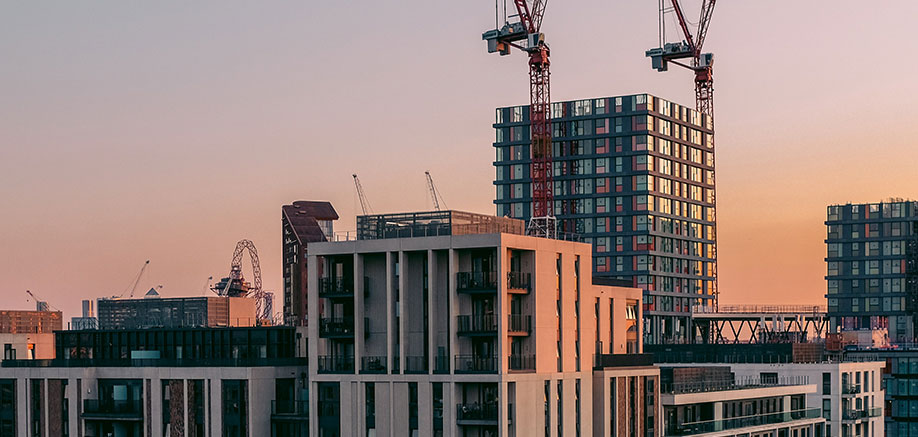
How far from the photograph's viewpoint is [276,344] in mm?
131750

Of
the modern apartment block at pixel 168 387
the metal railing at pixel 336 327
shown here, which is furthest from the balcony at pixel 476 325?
the modern apartment block at pixel 168 387

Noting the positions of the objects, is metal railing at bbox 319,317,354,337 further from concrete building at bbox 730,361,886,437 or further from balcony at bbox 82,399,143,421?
concrete building at bbox 730,361,886,437

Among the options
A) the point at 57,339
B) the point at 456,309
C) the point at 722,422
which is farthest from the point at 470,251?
the point at 57,339

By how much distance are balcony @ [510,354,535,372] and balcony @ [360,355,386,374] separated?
34.2 feet

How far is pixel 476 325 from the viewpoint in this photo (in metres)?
112

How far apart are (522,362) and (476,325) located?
185 inches

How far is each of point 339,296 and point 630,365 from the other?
27.1 meters

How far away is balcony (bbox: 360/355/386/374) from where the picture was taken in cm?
11550

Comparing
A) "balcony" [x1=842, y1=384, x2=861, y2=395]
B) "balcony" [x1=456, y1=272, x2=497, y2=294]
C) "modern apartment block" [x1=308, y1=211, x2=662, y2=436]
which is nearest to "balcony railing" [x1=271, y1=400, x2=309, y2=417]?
"modern apartment block" [x1=308, y1=211, x2=662, y2=436]

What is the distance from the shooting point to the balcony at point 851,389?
179 m

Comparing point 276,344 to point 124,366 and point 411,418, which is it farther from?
point 411,418

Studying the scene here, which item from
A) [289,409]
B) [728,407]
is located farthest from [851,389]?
[289,409]

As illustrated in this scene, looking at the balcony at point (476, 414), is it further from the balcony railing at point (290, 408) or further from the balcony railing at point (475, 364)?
the balcony railing at point (290, 408)

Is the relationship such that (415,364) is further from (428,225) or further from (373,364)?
(428,225)
